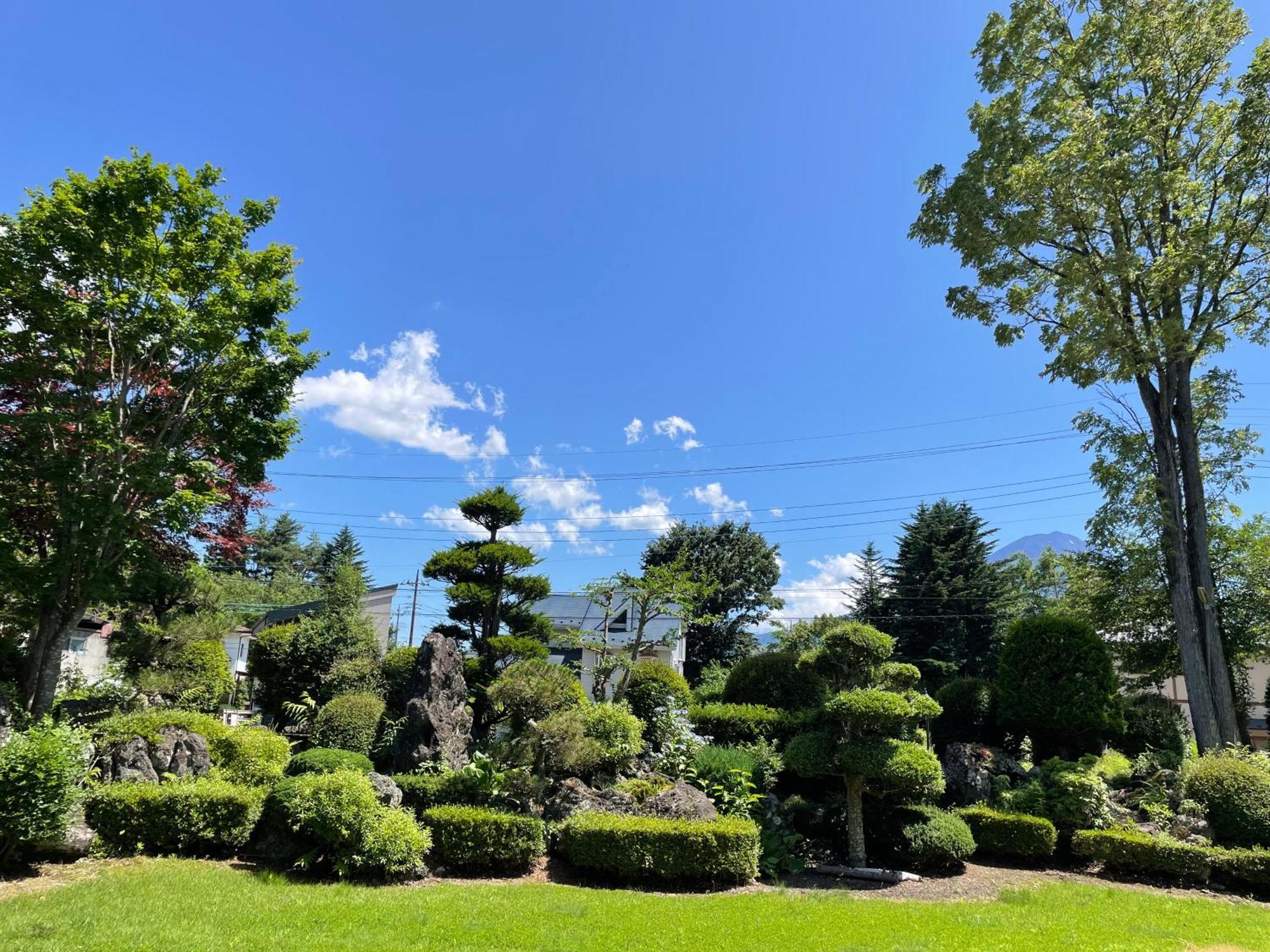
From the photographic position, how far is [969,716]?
41.1 feet

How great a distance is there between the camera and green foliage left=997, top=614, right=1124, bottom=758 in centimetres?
1107

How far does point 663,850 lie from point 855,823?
9.68 ft

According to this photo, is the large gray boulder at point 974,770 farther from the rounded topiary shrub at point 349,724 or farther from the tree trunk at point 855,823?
the rounded topiary shrub at point 349,724

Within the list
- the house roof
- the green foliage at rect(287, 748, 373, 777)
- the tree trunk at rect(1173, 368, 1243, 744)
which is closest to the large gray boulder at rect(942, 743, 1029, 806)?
the tree trunk at rect(1173, 368, 1243, 744)

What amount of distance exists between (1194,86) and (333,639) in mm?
20125

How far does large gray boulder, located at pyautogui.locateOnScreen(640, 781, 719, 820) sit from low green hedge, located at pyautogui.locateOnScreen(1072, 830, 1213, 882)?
15.9 feet

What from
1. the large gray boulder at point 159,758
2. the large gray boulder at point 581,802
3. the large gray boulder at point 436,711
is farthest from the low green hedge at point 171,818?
the large gray boulder at point 581,802

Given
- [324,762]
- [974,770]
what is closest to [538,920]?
[324,762]

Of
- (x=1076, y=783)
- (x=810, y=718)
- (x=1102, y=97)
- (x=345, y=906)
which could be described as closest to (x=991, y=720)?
(x=1076, y=783)

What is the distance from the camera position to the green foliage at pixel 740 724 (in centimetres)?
1094

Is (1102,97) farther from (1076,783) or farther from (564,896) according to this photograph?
(564,896)

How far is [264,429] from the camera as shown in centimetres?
1093

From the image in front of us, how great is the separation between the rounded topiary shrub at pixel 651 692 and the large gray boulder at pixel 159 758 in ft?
20.4

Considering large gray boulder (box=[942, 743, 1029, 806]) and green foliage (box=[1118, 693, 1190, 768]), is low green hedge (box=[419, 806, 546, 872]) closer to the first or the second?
large gray boulder (box=[942, 743, 1029, 806])
